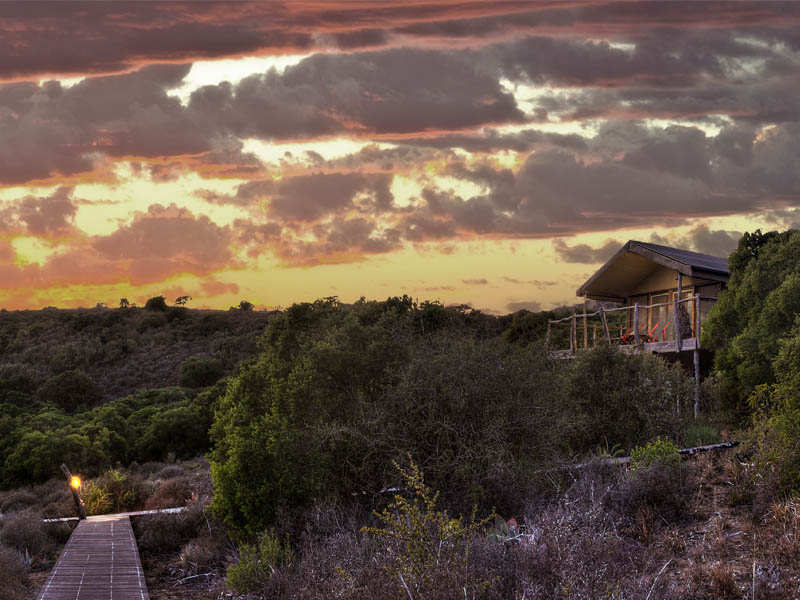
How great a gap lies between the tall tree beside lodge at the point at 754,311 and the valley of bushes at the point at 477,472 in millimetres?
51

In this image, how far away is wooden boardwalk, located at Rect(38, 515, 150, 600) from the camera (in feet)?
41.0

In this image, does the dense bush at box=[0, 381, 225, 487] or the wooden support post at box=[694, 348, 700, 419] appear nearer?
the wooden support post at box=[694, 348, 700, 419]

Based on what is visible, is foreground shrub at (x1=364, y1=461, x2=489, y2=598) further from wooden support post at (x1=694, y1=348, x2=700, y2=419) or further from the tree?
the tree

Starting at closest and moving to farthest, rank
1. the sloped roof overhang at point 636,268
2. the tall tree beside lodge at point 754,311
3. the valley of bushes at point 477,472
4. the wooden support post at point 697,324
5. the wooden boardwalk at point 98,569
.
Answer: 1. the valley of bushes at point 477,472
2. the wooden boardwalk at point 98,569
3. the tall tree beside lodge at point 754,311
4. the wooden support post at point 697,324
5. the sloped roof overhang at point 636,268

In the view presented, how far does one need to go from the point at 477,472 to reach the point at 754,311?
8.67 m

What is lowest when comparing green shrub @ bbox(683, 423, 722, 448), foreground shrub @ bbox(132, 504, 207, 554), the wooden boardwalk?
foreground shrub @ bbox(132, 504, 207, 554)

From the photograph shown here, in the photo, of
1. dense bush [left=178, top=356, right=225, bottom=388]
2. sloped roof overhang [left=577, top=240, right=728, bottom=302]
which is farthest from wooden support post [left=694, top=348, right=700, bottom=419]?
dense bush [left=178, top=356, right=225, bottom=388]

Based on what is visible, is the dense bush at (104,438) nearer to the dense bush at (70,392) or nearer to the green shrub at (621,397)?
the dense bush at (70,392)

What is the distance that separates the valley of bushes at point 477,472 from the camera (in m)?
8.61

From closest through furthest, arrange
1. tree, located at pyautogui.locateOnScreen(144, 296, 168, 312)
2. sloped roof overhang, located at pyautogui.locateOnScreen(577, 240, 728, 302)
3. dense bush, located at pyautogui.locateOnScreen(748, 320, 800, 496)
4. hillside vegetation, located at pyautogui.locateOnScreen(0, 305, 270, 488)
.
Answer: dense bush, located at pyautogui.locateOnScreen(748, 320, 800, 496), sloped roof overhang, located at pyautogui.locateOnScreen(577, 240, 728, 302), hillside vegetation, located at pyautogui.locateOnScreen(0, 305, 270, 488), tree, located at pyautogui.locateOnScreen(144, 296, 168, 312)

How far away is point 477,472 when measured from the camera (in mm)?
13109

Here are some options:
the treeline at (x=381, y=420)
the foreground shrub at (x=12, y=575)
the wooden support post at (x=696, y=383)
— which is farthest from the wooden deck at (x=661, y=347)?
the foreground shrub at (x=12, y=575)

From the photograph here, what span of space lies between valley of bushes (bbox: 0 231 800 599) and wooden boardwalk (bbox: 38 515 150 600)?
863 mm

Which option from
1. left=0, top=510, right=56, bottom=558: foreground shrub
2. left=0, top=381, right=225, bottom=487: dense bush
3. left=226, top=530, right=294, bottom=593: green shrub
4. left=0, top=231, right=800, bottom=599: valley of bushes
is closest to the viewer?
left=0, top=231, right=800, bottom=599: valley of bushes
